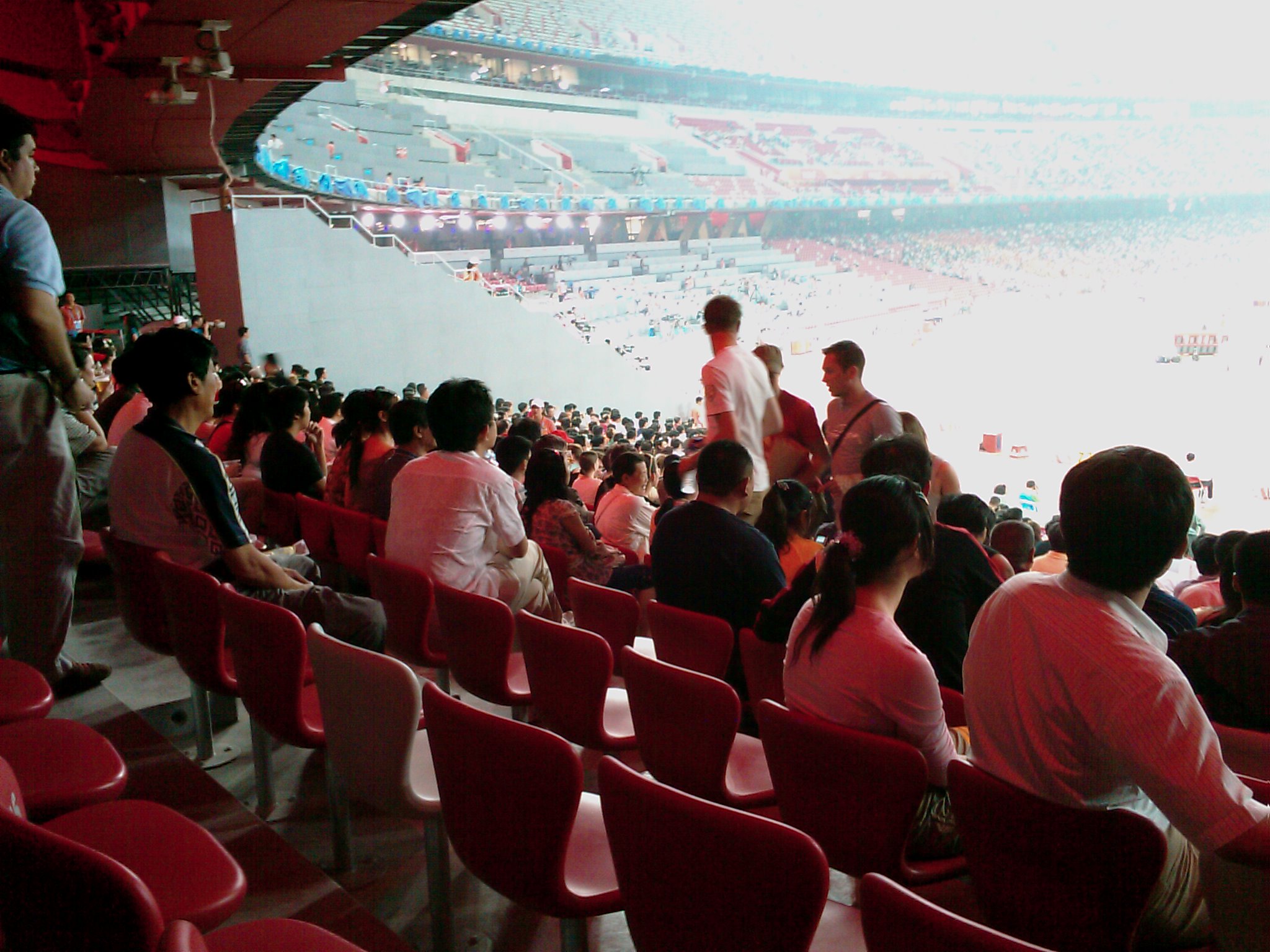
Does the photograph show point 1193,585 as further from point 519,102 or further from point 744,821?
point 519,102

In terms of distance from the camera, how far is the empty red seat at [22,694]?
168 cm

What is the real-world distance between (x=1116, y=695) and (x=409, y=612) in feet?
5.78

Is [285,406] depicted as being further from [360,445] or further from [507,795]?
[507,795]

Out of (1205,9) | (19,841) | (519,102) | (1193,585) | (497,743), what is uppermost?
(1205,9)

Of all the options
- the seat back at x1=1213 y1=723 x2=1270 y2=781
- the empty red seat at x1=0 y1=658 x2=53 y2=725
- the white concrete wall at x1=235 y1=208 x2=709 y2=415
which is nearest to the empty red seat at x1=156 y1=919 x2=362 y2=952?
the empty red seat at x1=0 y1=658 x2=53 y2=725

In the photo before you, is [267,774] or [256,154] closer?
[267,774]

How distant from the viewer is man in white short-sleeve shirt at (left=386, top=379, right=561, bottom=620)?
2.54m

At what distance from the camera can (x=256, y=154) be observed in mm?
12469

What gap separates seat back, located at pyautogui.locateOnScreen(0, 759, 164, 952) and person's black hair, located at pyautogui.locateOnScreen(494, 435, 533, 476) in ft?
9.76

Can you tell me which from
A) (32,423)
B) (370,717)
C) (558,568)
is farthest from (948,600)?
(32,423)

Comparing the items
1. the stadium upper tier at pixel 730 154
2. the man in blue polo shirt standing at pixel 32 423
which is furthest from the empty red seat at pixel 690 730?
the stadium upper tier at pixel 730 154

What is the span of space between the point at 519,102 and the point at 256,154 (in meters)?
22.6

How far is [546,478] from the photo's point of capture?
3479mm

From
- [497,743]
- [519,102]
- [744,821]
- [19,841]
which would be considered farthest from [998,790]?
[519,102]
